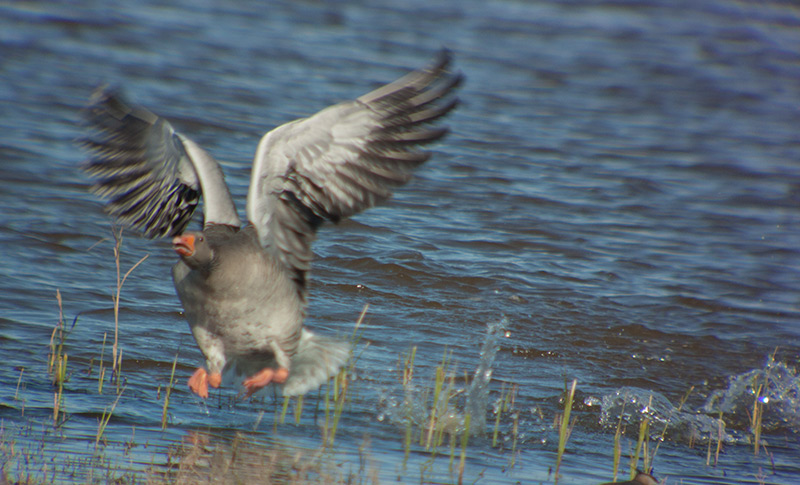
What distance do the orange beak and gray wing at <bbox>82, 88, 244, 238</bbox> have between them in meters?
0.44

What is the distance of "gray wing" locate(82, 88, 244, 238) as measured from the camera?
5.29 m

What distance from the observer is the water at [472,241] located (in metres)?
5.41

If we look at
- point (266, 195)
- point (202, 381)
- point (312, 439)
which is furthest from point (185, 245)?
point (312, 439)

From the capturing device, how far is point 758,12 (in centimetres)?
2388

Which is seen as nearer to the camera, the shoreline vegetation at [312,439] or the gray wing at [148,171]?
the shoreline vegetation at [312,439]

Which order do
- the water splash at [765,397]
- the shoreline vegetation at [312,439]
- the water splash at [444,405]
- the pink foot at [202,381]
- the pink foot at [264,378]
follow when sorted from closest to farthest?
the shoreline vegetation at [312,439] → the pink foot at [202,381] → the pink foot at [264,378] → the water splash at [444,405] → the water splash at [765,397]

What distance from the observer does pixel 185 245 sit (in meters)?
5.03

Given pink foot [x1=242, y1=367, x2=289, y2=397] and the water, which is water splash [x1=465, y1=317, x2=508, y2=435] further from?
pink foot [x1=242, y1=367, x2=289, y2=397]

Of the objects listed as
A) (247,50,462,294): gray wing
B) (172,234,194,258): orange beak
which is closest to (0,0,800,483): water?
(172,234,194,258): orange beak

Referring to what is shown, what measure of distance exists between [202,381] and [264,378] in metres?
0.34

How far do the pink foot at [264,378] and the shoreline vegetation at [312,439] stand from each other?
6.3 inches

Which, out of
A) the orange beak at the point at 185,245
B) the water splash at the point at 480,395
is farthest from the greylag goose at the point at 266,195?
the water splash at the point at 480,395

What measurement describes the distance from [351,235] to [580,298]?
2366mm

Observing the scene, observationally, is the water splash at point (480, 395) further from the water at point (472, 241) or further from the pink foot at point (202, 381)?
the pink foot at point (202, 381)
